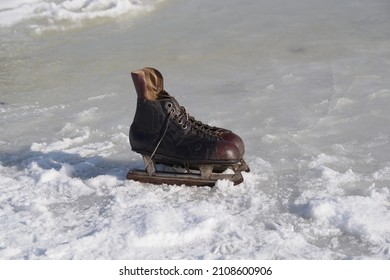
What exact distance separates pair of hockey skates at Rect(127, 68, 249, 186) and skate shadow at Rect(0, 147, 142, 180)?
0.99ft

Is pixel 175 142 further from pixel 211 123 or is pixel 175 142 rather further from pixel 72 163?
pixel 211 123

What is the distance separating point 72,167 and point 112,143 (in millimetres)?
449

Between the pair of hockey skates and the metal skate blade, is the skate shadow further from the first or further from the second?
the pair of hockey skates

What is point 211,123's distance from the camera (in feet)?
14.2

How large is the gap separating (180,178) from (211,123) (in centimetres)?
110

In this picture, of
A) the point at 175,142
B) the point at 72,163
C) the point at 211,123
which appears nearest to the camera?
the point at 175,142

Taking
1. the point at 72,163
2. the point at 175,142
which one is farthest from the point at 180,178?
the point at 72,163

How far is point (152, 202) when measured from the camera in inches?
124

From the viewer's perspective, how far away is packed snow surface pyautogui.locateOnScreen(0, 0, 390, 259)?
9.22 ft

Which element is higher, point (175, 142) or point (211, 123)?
point (175, 142)

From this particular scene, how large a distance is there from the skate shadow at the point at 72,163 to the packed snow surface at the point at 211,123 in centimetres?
1

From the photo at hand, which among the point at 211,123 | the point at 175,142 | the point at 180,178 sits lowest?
the point at 211,123

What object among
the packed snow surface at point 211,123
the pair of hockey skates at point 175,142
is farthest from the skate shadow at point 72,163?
the pair of hockey skates at point 175,142

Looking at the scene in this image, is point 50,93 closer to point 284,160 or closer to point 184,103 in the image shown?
point 184,103
